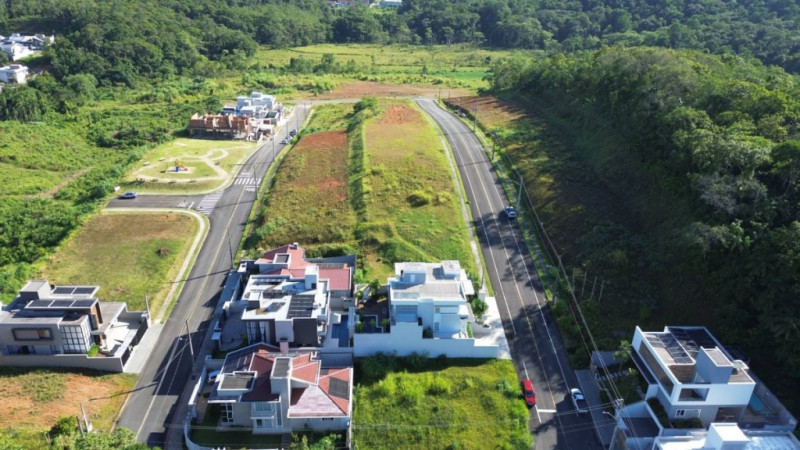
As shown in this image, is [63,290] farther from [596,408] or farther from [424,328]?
[596,408]

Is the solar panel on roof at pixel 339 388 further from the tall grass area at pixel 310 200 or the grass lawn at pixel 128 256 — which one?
the tall grass area at pixel 310 200

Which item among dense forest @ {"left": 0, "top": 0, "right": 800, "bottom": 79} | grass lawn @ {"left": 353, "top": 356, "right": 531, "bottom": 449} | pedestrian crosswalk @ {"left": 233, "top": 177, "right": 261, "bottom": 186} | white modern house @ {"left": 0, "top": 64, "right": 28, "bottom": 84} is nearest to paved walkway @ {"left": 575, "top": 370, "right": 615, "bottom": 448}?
grass lawn @ {"left": 353, "top": 356, "right": 531, "bottom": 449}

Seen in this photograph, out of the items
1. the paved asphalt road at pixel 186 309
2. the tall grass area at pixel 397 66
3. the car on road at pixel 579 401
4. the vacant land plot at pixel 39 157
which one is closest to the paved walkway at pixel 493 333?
the car on road at pixel 579 401

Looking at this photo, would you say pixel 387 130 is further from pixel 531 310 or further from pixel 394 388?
pixel 394 388

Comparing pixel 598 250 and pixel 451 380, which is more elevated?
pixel 598 250

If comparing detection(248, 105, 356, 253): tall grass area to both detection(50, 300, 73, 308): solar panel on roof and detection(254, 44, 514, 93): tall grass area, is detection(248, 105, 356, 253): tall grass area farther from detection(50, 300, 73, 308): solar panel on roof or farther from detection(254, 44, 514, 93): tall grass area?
detection(254, 44, 514, 93): tall grass area

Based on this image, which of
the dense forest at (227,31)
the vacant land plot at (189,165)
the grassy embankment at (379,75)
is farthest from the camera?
the grassy embankment at (379,75)

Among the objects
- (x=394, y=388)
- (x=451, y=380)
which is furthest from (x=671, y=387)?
(x=394, y=388)
